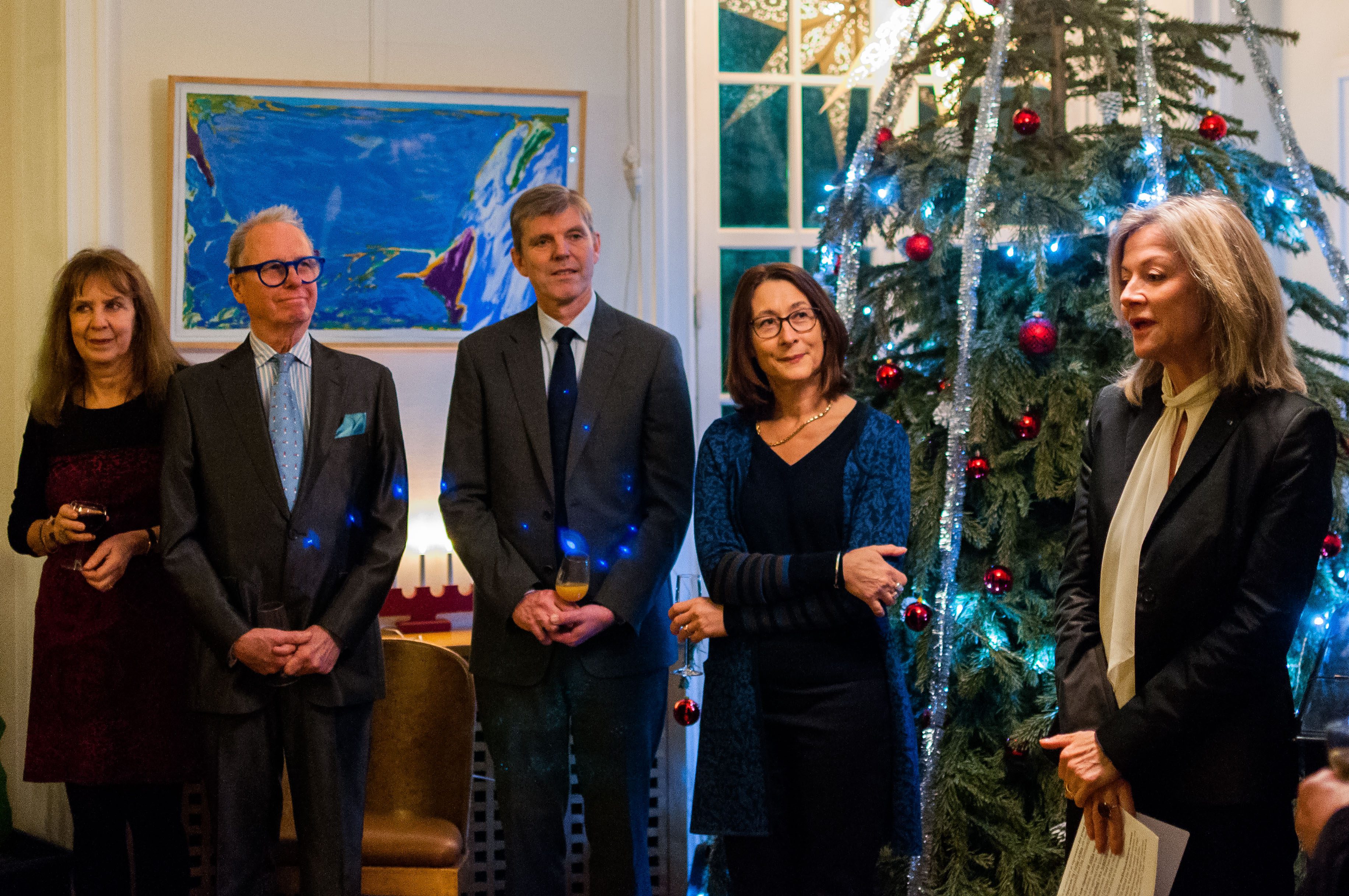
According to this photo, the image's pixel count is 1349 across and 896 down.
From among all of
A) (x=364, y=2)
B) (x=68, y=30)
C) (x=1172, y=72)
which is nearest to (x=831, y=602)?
(x=1172, y=72)

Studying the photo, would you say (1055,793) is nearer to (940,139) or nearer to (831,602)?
(831,602)

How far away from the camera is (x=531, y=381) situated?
8.23 ft

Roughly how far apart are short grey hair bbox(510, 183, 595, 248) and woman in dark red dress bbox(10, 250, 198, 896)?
88 centimetres

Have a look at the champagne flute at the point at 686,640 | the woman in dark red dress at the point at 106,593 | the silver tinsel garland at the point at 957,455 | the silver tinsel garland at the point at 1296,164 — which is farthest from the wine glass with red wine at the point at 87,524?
the silver tinsel garland at the point at 1296,164

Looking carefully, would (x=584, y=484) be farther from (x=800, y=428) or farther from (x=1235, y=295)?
(x=1235, y=295)

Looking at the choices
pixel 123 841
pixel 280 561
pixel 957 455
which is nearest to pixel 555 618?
pixel 280 561

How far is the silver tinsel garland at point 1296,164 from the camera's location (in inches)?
105

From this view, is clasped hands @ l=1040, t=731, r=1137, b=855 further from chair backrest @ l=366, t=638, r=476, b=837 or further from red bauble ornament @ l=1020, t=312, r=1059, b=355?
chair backrest @ l=366, t=638, r=476, b=837

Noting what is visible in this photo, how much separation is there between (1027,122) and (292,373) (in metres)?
1.78

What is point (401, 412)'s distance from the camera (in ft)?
12.9

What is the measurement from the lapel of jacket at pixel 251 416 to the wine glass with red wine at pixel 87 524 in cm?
37

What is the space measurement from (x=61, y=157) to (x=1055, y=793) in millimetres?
3437

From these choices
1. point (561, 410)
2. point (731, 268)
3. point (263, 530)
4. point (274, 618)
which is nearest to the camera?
point (274, 618)

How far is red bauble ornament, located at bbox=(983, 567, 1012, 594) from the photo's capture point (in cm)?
256
